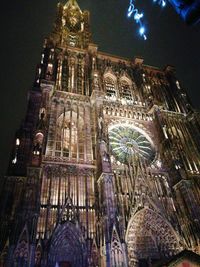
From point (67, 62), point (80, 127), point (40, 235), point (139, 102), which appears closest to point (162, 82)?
point (139, 102)

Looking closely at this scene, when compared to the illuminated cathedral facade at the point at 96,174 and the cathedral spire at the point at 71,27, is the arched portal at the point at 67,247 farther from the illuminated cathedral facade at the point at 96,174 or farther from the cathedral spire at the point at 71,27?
the cathedral spire at the point at 71,27

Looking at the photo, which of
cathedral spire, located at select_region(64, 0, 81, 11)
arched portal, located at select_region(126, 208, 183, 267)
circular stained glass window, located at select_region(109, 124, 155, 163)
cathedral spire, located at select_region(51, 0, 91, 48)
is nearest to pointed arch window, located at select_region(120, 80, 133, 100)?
circular stained glass window, located at select_region(109, 124, 155, 163)

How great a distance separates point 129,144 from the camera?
A: 2003 centimetres

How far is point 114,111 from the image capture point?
71.2 feet

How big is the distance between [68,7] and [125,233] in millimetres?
38071

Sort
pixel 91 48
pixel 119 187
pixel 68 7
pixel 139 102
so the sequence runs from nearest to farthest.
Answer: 1. pixel 119 187
2. pixel 139 102
3. pixel 91 48
4. pixel 68 7

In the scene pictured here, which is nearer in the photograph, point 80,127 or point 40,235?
point 40,235

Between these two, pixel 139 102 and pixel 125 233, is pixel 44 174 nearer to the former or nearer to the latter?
pixel 125 233

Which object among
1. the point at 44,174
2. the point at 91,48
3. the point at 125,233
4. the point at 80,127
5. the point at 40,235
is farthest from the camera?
the point at 91,48

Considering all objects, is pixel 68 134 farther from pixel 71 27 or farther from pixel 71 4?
pixel 71 4

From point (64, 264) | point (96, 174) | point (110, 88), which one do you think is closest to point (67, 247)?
point (64, 264)

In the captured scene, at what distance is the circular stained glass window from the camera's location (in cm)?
1906

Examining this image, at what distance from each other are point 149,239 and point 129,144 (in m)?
8.21

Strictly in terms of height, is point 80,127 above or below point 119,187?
above
